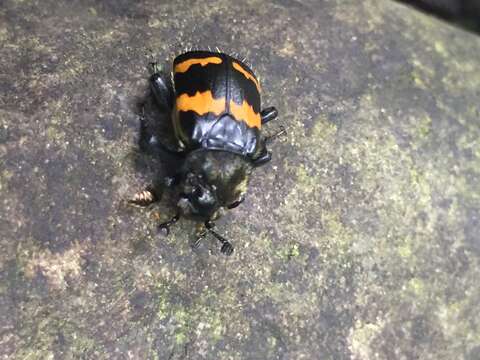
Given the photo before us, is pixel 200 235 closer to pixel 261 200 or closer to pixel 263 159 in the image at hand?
pixel 261 200

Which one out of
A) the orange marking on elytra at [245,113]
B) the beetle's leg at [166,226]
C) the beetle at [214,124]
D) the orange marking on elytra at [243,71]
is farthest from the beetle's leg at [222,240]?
the orange marking on elytra at [243,71]

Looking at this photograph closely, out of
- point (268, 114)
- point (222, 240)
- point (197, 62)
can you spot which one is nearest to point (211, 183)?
point (222, 240)

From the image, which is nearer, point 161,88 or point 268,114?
point 161,88

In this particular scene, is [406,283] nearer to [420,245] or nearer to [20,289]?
[420,245]

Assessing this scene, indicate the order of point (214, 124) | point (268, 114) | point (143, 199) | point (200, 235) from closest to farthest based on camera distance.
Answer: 1. point (143, 199)
2. point (200, 235)
3. point (214, 124)
4. point (268, 114)

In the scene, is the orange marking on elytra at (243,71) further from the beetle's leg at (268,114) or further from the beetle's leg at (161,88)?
the beetle's leg at (161,88)
